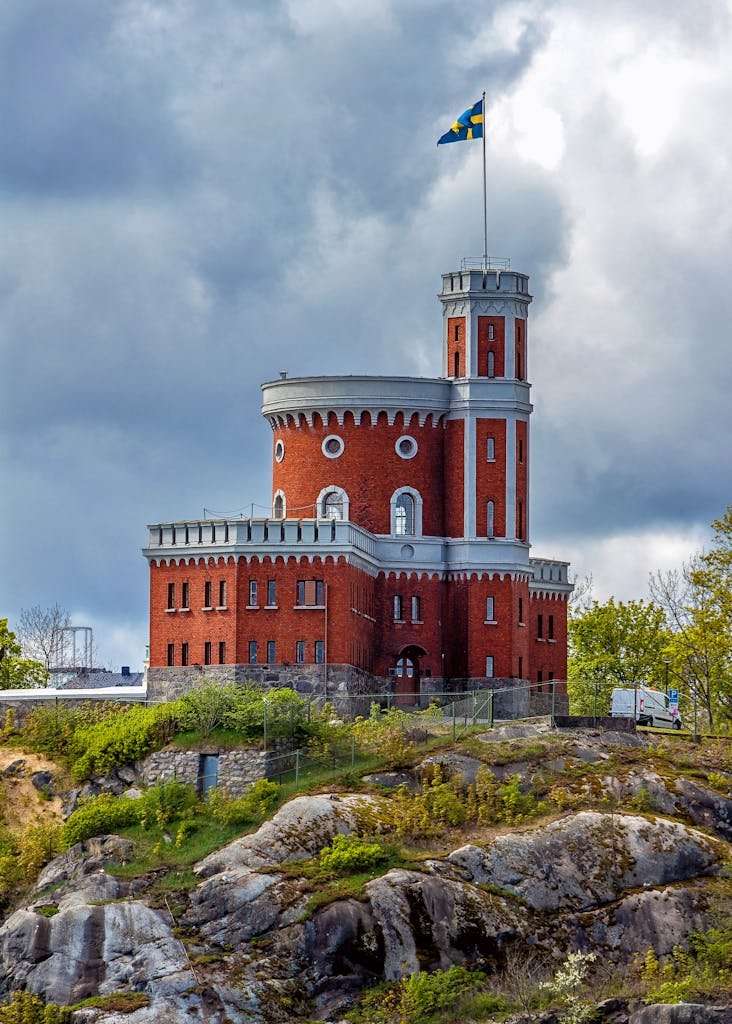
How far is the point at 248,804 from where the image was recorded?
94188 mm

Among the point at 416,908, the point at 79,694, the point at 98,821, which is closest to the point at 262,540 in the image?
the point at 79,694

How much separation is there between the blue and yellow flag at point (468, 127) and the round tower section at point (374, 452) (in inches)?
434

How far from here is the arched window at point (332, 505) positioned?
11462cm

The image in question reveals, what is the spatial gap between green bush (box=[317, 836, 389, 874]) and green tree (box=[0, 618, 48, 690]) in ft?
116

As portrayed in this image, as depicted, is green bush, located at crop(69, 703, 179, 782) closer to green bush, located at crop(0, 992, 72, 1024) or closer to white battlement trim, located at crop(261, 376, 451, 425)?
green bush, located at crop(0, 992, 72, 1024)

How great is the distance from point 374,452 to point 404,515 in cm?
312

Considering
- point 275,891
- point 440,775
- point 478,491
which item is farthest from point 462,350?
point 275,891

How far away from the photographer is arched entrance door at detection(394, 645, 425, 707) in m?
113

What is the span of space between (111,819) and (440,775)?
482 inches

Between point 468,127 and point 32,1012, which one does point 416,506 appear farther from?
point 32,1012

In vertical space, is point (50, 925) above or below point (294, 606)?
below

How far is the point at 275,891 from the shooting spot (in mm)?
87938

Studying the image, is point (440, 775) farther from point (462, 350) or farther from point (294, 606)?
point (462, 350)

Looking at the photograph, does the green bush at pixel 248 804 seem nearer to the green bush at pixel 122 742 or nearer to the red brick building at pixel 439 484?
the green bush at pixel 122 742
